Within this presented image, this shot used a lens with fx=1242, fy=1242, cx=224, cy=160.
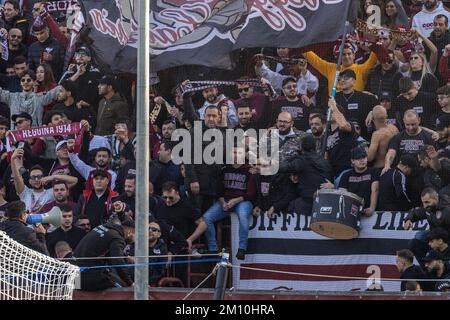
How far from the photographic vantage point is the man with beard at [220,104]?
16266 millimetres

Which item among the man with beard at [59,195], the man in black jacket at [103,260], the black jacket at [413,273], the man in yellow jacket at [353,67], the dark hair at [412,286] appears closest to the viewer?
the dark hair at [412,286]

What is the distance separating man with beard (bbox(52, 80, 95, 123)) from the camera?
1775 cm

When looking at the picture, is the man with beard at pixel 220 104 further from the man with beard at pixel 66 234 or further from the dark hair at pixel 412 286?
the dark hair at pixel 412 286

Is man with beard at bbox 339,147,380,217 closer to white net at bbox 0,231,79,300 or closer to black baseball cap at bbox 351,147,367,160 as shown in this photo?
black baseball cap at bbox 351,147,367,160

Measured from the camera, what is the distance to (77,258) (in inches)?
545

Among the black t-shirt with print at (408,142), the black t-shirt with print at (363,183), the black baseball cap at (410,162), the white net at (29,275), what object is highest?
the black t-shirt with print at (408,142)

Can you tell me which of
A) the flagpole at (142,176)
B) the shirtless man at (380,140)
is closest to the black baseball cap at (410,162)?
the shirtless man at (380,140)

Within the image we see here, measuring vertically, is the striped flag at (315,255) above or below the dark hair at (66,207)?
below

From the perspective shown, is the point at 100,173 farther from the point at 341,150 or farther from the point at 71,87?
the point at 341,150

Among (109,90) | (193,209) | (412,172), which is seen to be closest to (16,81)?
(109,90)

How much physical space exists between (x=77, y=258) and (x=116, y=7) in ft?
17.8

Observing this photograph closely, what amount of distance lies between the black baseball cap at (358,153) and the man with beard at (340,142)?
30 cm

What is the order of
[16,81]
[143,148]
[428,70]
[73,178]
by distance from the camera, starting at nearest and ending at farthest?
[143,148] → [428,70] → [73,178] → [16,81]

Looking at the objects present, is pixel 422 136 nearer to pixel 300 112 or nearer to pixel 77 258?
pixel 300 112
